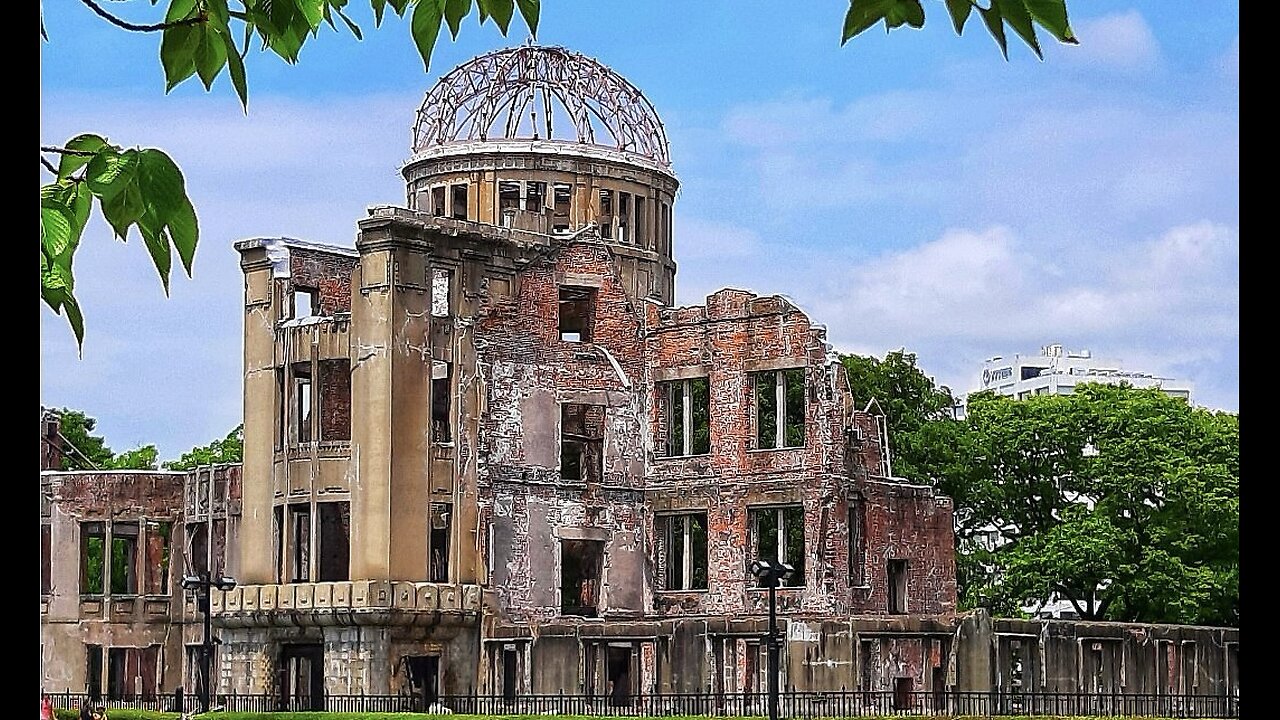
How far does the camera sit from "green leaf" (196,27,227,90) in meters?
3.06

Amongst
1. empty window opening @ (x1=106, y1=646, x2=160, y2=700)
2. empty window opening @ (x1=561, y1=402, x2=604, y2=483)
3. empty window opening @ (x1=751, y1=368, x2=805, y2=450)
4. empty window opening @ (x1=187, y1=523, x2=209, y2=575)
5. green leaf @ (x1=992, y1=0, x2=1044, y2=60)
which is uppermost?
empty window opening @ (x1=751, y1=368, x2=805, y2=450)

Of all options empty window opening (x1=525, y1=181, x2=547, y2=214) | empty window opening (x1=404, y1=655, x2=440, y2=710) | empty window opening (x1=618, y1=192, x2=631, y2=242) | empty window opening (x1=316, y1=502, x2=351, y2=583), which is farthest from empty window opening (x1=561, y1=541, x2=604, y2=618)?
empty window opening (x1=618, y1=192, x2=631, y2=242)

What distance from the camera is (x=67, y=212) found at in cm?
301

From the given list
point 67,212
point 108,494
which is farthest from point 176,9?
point 108,494

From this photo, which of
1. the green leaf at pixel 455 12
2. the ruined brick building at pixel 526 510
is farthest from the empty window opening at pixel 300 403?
the green leaf at pixel 455 12

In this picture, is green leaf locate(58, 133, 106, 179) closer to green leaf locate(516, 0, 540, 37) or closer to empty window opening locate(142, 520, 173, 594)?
green leaf locate(516, 0, 540, 37)

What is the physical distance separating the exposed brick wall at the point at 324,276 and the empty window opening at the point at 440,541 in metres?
5.49

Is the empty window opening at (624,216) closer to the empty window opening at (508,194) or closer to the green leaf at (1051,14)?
the empty window opening at (508,194)

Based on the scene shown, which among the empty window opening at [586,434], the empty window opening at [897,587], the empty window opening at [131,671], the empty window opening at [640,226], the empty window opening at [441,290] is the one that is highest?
the empty window opening at [640,226]

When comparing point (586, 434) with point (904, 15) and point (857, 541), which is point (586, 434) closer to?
point (857, 541)

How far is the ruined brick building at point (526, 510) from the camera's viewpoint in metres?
38.2

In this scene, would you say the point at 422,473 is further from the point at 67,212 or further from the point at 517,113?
the point at 67,212

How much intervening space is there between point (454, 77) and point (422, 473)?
14.3m

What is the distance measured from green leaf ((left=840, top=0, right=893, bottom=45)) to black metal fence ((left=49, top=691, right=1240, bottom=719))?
2980 centimetres
